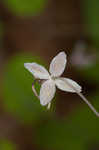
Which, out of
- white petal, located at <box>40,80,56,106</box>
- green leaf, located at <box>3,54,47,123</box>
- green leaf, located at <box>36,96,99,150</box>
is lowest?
green leaf, located at <box>36,96,99,150</box>

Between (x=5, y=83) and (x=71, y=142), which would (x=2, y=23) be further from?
(x=71, y=142)

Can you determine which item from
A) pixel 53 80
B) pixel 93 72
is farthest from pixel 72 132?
pixel 53 80

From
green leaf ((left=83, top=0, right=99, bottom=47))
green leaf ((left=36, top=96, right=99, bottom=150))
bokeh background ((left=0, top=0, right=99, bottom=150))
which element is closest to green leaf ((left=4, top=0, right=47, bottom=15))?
bokeh background ((left=0, top=0, right=99, bottom=150))

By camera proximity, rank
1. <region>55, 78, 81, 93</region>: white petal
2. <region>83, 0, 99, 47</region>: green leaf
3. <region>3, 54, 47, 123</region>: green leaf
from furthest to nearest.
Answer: <region>83, 0, 99, 47</region>: green leaf → <region>3, 54, 47, 123</region>: green leaf → <region>55, 78, 81, 93</region>: white petal

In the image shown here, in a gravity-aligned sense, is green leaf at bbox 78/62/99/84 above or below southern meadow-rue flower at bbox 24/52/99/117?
below

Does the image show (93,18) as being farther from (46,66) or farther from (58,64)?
(58,64)

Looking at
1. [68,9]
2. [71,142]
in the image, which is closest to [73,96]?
[71,142]

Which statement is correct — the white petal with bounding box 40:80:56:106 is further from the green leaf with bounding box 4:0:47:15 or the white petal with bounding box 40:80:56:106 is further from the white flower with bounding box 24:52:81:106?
the green leaf with bounding box 4:0:47:15
